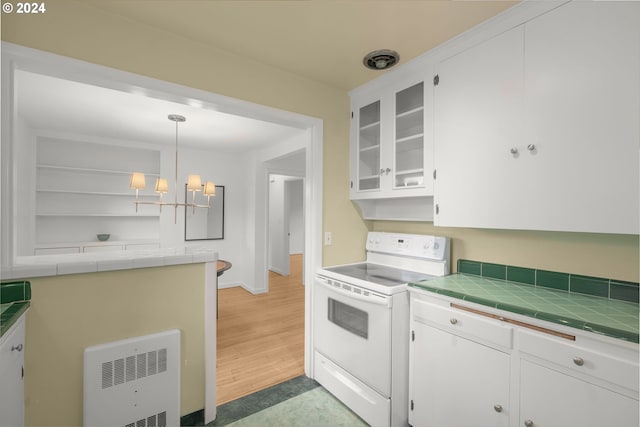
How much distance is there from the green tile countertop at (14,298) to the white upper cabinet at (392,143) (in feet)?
6.93

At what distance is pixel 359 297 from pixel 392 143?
3.78ft

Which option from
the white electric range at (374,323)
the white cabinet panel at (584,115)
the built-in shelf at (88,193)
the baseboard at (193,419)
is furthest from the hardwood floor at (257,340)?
the white cabinet panel at (584,115)

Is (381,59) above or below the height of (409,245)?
above

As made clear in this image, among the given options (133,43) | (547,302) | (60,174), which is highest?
(133,43)

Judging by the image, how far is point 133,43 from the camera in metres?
1.64

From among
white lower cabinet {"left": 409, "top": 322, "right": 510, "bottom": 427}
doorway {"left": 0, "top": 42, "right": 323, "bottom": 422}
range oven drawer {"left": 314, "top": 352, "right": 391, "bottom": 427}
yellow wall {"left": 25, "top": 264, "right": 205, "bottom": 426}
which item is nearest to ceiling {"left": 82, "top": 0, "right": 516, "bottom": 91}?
doorway {"left": 0, "top": 42, "right": 323, "bottom": 422}

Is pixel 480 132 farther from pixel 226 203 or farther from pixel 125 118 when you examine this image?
pixel 226 203

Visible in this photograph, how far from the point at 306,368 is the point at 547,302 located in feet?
5.93

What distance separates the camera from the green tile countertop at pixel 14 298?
1.24 m

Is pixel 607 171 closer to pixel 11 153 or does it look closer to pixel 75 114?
pixel 11 153

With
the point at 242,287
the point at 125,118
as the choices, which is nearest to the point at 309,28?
the point at 125,118

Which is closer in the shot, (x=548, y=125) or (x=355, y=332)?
(x=548, y=125)

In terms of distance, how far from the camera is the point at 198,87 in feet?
6.04

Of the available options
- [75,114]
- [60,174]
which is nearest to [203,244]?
[60,174]
